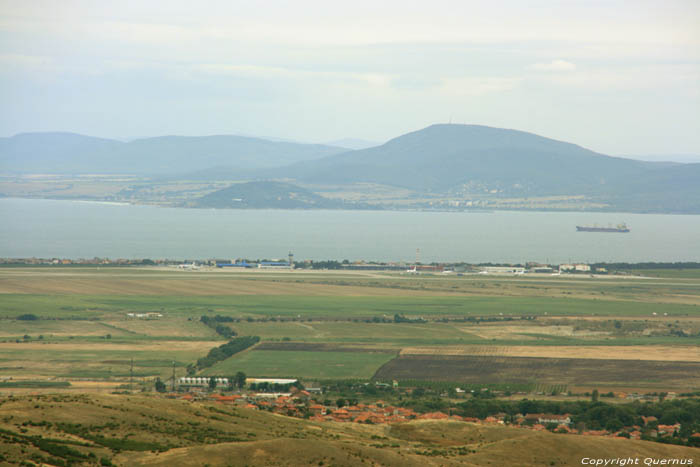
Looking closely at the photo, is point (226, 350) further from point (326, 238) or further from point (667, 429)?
point (326, 238)

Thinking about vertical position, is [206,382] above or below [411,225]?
below

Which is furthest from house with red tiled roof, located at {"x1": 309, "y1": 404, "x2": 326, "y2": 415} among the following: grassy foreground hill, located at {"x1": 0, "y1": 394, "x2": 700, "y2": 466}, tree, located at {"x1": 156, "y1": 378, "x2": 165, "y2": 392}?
tree, located at {"x1": 156, "y1": 378, "x2": 165, "y2": 392}

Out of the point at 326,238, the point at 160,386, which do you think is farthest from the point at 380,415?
the point at 326,238

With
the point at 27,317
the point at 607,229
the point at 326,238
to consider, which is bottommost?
the point at 27,317

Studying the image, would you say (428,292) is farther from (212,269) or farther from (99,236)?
(99,236)

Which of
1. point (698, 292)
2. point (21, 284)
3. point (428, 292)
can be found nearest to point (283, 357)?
point (428, 292)

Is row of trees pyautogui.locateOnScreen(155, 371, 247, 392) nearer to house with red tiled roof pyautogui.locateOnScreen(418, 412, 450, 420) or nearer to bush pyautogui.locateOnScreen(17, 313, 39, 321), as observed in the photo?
house with red tiled roof pyautogui.locateOnScreen(418, 412, 450, 420)

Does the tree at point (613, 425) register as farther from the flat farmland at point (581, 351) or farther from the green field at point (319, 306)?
the green field at point (319, 306)
